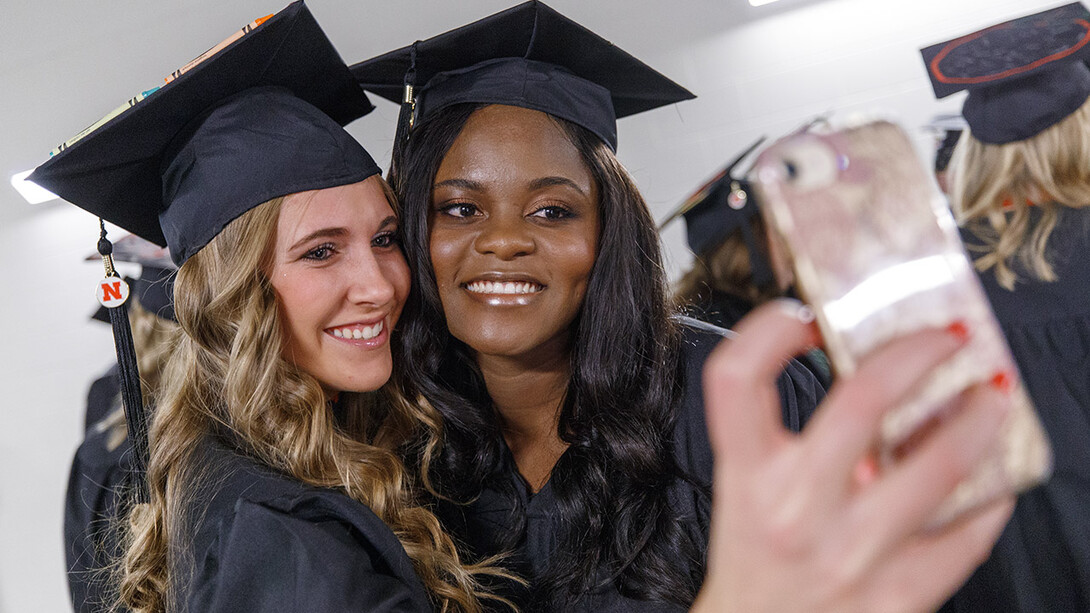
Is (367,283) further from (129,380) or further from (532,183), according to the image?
(129,380)

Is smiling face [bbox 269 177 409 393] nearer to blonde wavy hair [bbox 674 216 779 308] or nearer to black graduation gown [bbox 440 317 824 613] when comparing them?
black graduation gown [bbox 440 317 824 613]

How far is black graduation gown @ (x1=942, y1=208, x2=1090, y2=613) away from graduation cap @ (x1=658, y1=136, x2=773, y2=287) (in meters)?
0.55

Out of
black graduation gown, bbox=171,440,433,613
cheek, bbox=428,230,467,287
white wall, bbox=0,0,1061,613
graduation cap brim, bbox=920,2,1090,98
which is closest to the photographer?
black graduation gown, bbox=171,440,433,613

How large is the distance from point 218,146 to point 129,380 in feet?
1.41

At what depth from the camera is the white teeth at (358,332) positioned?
4.42 ft

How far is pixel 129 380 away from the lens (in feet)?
4.59

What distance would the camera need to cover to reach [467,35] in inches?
56.2

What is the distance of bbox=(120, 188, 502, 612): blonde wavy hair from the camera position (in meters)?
1.24

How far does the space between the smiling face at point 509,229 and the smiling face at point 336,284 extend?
0.13m

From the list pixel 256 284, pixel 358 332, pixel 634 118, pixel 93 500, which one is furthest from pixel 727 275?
pixel 93 500

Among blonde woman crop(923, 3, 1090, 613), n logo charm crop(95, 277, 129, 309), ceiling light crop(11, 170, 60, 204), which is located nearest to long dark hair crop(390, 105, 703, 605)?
n logo charm crop(95, 277, 129, 309)

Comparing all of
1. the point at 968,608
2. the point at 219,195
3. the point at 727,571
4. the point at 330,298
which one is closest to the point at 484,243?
the point at 330,298

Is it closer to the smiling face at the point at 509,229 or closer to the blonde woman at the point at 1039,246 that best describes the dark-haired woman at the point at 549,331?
the smiling face at the point at 509,229

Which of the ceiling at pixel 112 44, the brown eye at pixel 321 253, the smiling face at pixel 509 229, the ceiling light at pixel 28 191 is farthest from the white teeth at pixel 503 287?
the ceiling light at pixel 28 191
